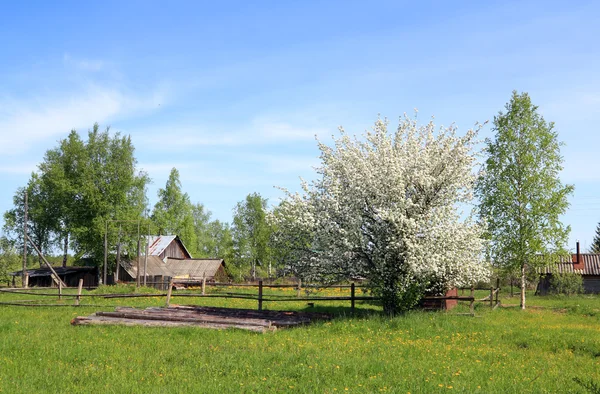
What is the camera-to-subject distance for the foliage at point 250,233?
82875 mm

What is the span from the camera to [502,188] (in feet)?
119

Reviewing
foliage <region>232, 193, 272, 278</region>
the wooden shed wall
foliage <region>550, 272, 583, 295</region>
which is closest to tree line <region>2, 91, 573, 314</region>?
foliage <region>232, 193, 272, 278</region>

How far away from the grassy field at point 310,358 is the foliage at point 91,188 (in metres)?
42.4

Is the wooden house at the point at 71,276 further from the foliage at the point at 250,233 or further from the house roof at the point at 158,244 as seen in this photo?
the foliage at the point at 250,233

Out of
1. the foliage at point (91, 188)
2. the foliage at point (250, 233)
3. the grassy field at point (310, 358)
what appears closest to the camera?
the grassy field at point (310, 358)

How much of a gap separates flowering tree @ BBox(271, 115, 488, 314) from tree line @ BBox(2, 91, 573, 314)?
6 centimetres

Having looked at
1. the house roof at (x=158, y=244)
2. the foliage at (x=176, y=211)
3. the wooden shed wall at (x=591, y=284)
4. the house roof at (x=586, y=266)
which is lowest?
the wooden shed wall at (x=591, y=284)

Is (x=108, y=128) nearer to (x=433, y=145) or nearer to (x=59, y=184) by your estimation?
(x=59, y=184)

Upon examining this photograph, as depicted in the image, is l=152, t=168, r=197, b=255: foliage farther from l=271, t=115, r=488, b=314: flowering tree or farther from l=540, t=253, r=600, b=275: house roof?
l=271, t=115, r=488, b=314: flowering tree

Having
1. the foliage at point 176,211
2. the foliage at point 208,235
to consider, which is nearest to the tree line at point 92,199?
the foliage at point 176,211

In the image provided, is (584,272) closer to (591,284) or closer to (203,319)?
(591,284)

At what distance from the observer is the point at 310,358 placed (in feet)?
42.3

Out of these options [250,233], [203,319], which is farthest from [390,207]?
[250,233]

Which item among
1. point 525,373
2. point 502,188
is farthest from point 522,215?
point 525,373
